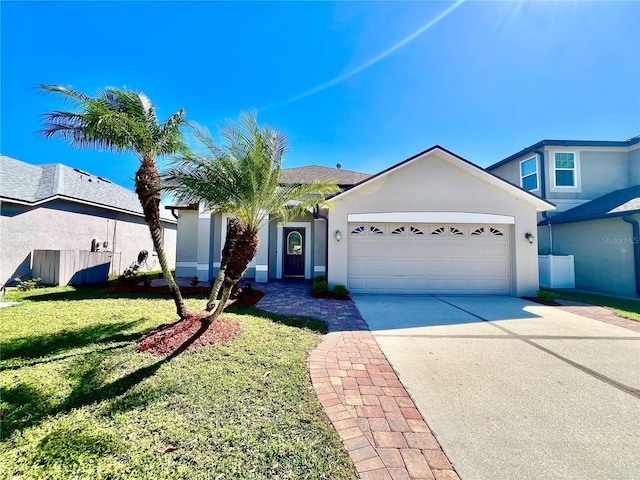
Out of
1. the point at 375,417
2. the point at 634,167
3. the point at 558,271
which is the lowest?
the point at 375,417

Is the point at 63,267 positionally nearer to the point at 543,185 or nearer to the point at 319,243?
the point at 319,243

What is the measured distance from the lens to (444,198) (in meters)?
10.2

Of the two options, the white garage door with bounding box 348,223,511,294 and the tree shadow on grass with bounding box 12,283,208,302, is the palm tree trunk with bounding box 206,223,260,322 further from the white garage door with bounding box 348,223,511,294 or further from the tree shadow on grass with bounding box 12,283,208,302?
the white garage door with bounding box 348,223,511,294

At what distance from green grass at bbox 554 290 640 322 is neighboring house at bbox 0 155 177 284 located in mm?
21564

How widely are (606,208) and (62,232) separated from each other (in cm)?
2530

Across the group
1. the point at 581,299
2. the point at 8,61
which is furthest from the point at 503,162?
the point at 8,61

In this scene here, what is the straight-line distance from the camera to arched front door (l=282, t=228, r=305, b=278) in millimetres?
13617

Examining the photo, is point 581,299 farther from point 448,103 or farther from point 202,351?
point 202,351

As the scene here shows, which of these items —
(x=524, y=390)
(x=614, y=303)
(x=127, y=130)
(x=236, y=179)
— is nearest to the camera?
(x=524, y=390)

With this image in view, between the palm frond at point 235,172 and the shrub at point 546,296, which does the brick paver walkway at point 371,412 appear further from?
the shrub at point 546,296

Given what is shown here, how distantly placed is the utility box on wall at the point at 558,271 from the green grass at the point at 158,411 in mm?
12638

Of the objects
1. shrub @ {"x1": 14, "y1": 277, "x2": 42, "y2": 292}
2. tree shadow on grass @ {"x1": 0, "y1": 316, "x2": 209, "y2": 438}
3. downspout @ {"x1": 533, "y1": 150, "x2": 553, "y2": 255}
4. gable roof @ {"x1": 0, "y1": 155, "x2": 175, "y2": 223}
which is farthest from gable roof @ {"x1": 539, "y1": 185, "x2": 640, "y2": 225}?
gable roof @ {"x1": 0, "y1": 155, "x2": 175, "y2": 223}

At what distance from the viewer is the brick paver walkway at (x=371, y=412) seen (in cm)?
237

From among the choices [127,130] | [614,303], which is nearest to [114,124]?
[127,130]
